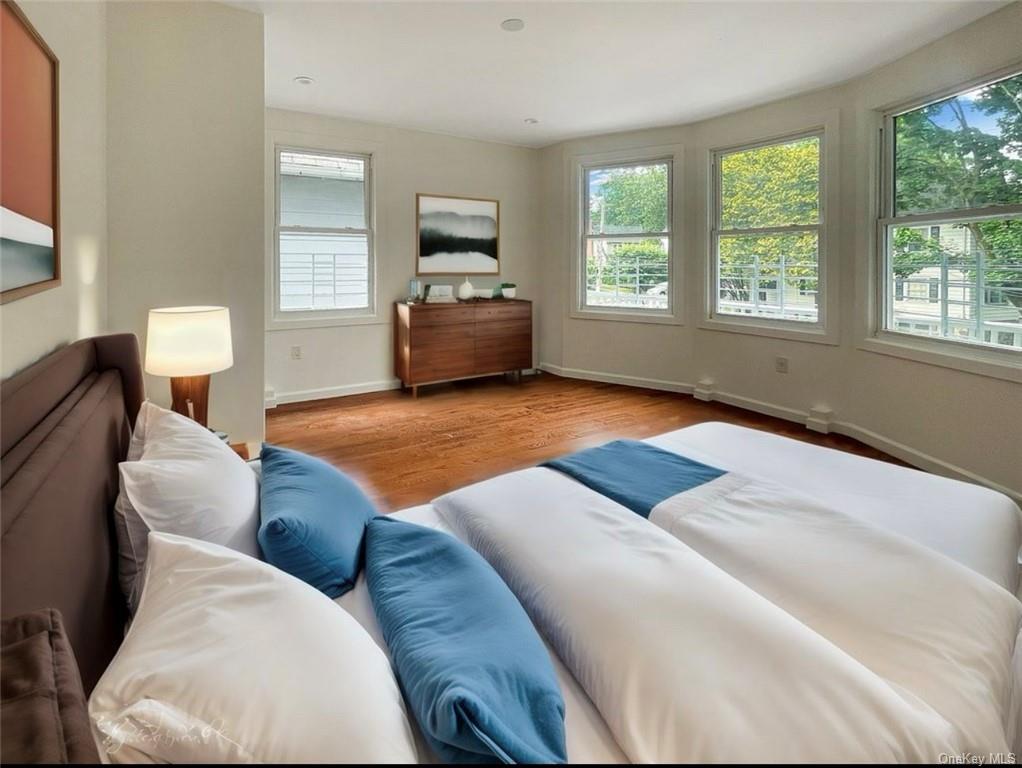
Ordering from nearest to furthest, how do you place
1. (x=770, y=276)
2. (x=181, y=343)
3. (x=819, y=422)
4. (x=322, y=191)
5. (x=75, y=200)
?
(x=75, y=200) → (x=181, y=343) → (x=819, y=422) → (x=770, y=276) → (x=322, y=191)

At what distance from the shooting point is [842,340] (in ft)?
14.3

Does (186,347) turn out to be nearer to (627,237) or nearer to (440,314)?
(440,314)

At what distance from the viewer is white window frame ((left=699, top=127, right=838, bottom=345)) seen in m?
4.40

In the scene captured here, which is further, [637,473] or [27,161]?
[637,473]

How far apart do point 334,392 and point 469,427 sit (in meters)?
1.68

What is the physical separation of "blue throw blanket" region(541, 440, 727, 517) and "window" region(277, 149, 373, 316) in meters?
3.92

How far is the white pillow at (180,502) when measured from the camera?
1193 millimetres

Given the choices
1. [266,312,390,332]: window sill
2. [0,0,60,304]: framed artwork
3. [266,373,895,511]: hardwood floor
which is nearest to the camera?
[0,0,60,304]: framed artwork

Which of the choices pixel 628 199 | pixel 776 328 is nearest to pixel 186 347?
pixel 776 328

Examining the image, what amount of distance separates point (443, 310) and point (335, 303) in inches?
39.0

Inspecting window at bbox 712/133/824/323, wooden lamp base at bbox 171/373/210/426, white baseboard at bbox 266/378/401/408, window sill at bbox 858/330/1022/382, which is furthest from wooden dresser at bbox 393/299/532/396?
window sill at bbox 858/330/1022/382

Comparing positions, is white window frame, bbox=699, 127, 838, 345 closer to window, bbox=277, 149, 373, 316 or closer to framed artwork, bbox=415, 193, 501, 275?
framed artwork, bbox=415, 193, 501, 275

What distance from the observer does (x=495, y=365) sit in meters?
6.03

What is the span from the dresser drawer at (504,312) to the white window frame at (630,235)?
1.76ft
